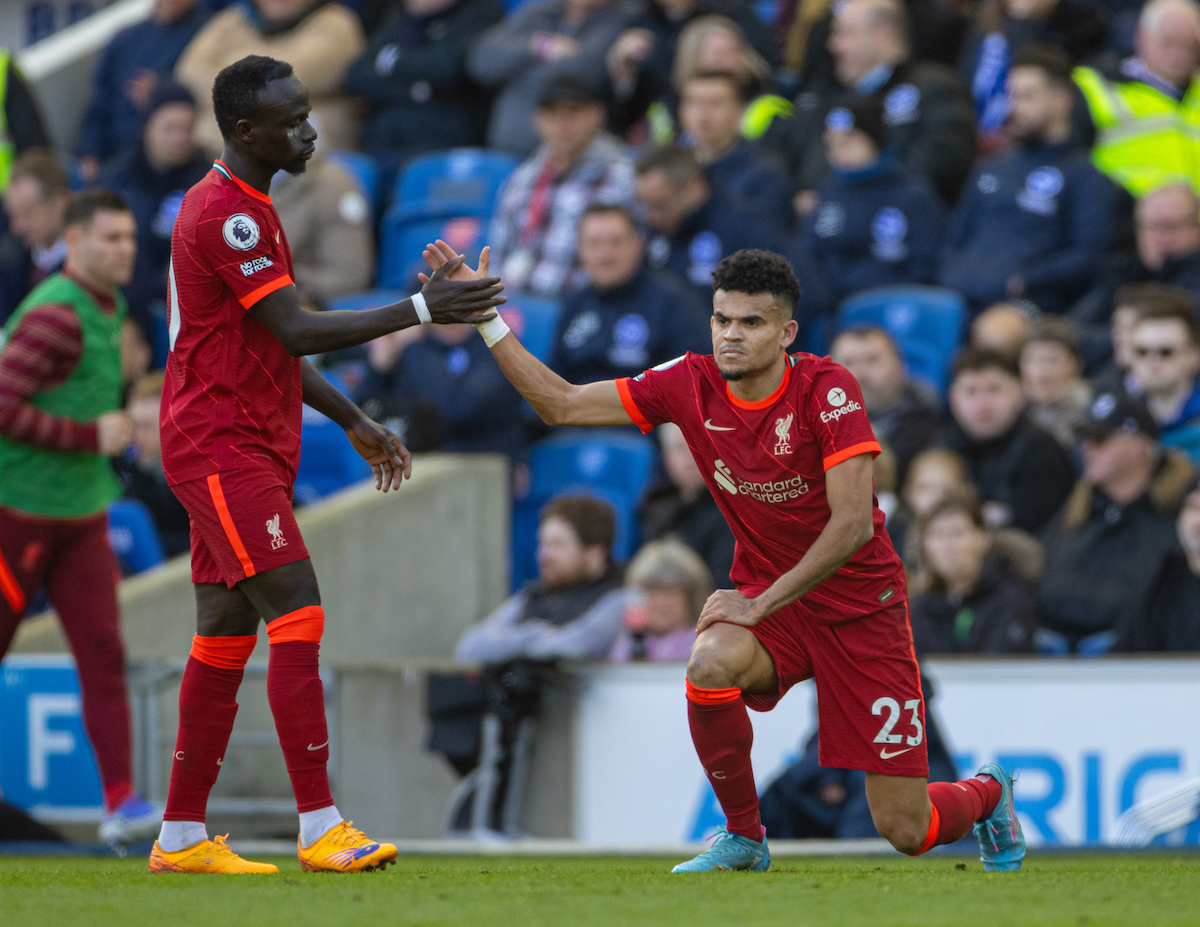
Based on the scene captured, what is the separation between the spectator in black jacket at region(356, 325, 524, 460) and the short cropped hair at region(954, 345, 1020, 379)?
95.0 inches

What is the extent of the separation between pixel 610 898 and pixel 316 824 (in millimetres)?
966

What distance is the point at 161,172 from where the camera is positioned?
11.5 m

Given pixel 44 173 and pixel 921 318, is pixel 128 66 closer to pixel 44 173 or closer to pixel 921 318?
pixel 44 173

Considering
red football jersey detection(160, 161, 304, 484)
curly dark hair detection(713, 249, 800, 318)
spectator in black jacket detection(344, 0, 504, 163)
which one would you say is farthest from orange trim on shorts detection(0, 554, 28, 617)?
spectator in black jacket detection(344, 0, 504, 163)

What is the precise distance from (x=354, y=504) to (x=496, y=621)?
39.6 inches

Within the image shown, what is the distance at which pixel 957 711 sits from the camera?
24.3ft

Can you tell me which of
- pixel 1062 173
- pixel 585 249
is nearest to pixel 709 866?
pixel 585 249

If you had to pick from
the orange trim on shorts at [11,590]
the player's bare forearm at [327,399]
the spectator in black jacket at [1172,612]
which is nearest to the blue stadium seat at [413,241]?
the orange trim on shorts at [11,590]

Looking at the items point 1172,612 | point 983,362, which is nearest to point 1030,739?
point 1172,612

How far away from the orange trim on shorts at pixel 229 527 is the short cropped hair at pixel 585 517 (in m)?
3.46

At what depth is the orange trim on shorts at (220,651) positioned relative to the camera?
4941mm

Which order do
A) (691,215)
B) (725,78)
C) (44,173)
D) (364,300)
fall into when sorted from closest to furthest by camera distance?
(691,215) → (725,78) → (44,173) → (364,300)

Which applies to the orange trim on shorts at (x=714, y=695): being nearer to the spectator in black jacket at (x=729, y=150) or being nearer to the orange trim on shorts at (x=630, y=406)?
the orange trim on shorts at (x=630, y=406)

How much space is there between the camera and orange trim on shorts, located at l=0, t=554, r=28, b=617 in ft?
22.1
